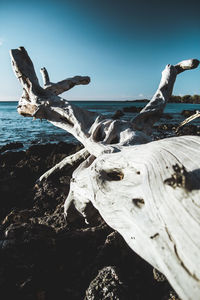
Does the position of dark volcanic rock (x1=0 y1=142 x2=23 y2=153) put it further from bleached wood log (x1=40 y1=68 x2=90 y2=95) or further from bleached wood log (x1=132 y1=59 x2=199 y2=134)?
bleached wood log (x1=132 y1=59 x2=199 y2=134)

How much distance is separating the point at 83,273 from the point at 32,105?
3.82 meters

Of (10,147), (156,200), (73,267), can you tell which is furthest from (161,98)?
(10,147)

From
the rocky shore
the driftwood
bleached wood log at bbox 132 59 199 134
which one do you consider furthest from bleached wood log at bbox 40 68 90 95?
the rocky shore

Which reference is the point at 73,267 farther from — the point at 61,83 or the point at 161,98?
the point at 61,83

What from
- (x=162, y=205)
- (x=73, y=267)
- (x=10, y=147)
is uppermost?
(x=162, y=205)

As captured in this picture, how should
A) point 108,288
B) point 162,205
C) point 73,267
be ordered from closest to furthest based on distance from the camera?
1. point 162,205
2. point 108,288
3. point 73,267

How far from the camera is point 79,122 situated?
3416mm

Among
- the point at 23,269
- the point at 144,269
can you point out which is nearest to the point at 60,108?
the point at 23,269

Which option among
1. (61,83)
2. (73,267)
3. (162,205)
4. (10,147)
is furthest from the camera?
(10,147)

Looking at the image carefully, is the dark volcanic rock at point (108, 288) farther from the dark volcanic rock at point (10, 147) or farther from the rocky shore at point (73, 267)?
the dark volcanic rock at point (10, 147)

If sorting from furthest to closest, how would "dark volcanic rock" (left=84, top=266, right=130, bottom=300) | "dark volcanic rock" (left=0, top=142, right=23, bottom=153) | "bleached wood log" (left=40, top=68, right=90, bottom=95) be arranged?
"dark volcanic rock" (left=0, top=142, right=23, bottom=153)
"bleached wood log" (left=40, top=68, right=90, bottom=95)
"dark volcanic rock" (left=84, top=266, right=130, bottom=300)

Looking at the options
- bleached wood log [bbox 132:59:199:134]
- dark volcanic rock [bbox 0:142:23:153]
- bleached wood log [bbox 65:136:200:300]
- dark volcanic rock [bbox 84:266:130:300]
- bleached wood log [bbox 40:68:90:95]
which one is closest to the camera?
bleached wood log [bbox 65:136:200:300]

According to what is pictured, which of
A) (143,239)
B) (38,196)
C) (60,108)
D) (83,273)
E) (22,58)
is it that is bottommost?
(38,196)

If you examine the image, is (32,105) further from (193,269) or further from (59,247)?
(193,269)
